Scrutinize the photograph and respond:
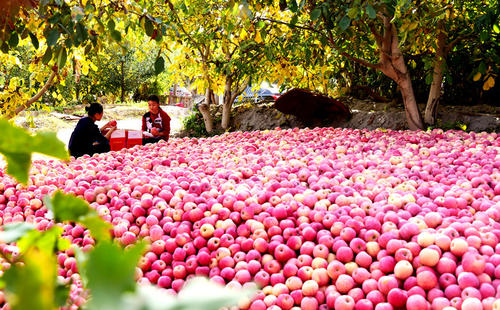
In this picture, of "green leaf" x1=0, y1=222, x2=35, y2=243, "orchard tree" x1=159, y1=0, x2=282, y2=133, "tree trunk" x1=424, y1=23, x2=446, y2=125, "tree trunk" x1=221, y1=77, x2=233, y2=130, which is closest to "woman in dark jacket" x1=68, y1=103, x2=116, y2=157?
"orchard tree" x1=159, y1=0, x2=282, y2=133

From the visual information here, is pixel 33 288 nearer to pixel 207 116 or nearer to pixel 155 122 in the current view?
pixel 155 122

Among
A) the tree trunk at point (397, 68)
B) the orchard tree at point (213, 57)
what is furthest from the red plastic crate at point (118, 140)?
the tree trunk at point (397, 68)

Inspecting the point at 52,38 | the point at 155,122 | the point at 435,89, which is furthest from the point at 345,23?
the point at 155,122

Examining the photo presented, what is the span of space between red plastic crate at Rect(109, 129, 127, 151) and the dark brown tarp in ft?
9.56

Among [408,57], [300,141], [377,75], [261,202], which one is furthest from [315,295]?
[377,75]

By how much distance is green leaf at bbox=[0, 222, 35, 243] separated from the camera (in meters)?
0.48

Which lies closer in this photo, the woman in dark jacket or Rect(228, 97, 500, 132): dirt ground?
the woman in dark jacket

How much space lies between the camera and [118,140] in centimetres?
656

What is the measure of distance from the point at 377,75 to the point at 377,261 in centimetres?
683

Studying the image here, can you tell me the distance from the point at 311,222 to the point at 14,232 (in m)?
2.12

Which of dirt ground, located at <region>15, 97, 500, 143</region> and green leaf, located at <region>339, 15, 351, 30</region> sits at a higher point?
green leaf, located at <region>339, 15, 351, 30</region>

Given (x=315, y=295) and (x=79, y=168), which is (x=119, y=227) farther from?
(x=79, y=168)

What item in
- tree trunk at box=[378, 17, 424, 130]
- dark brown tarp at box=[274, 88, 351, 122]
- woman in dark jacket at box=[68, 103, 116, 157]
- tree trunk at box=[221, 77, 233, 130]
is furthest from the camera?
tree trunk at box=[221, 77, 233, 130]

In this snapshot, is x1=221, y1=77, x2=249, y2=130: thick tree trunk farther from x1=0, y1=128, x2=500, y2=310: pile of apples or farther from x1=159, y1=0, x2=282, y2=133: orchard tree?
x1=0, y1=128, x2=500, y2=310: pile of apples
